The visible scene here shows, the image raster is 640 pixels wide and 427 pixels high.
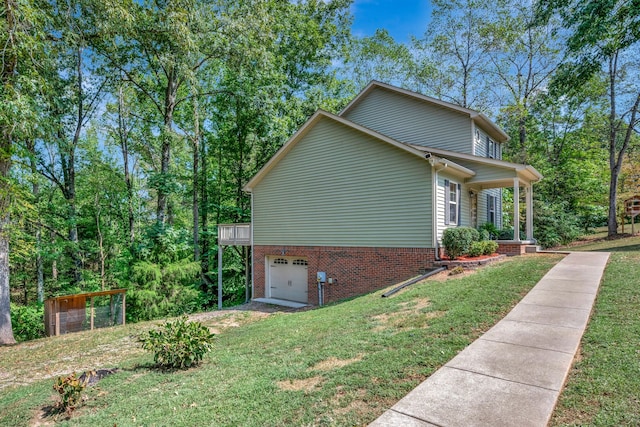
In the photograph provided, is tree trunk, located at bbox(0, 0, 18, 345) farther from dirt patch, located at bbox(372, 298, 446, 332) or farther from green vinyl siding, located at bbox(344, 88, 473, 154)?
green vinyl siding, located at bbox(344, 88, 473, 154)

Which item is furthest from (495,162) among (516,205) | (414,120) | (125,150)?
(125,150)

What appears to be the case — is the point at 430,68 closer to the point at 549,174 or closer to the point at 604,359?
the point at 549,174

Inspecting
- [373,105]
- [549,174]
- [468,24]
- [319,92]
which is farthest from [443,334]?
[468,24]

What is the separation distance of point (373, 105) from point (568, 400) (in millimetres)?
15723

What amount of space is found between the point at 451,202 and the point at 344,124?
490cm

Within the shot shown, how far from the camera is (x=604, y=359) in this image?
12.8 ft

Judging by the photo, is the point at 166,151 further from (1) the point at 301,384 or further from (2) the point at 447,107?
(1) the point at 301,384

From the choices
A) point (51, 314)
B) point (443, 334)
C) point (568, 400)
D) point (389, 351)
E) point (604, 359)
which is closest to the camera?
point (568, 400)

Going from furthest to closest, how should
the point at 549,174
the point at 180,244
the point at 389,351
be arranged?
the point at 549,174, the point at 180,244, the point at 389,351

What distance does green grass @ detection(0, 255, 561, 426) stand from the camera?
3602 mm

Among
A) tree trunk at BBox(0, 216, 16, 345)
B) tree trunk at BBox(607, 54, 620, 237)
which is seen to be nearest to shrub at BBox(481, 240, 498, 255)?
tree trunk at BBox(607, 54, 620, 237)

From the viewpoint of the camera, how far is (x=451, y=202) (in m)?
12.2

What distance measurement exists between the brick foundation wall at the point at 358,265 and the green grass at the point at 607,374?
5600mm

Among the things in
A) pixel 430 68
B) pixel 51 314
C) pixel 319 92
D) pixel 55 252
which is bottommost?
pixel 51 314
